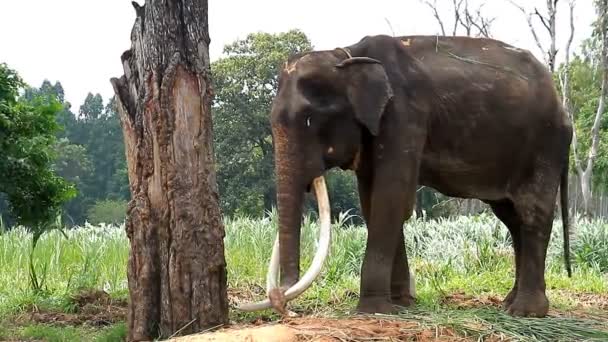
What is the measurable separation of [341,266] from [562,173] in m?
3.97

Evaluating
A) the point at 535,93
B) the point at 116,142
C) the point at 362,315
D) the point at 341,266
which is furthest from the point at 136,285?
the point at 116,142

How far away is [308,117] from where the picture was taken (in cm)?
506

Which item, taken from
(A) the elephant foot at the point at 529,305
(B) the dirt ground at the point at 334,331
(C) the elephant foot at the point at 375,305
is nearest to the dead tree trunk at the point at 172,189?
(B) the dirt ground at the point at 334,331

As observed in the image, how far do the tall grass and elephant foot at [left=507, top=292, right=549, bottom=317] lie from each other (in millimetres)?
691

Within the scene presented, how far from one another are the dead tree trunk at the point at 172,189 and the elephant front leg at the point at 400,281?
144 cm

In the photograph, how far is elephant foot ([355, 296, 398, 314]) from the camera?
5152 millimetres

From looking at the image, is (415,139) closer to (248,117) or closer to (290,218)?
(290,218)

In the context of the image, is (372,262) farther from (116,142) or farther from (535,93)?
(116,142)

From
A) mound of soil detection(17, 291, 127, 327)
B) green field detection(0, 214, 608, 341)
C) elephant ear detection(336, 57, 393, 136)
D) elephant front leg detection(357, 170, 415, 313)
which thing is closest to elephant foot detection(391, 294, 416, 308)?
green field detection(0, 214, 608, 341)

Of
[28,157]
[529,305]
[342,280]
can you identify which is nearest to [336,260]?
[342,280]

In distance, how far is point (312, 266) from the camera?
183 inches

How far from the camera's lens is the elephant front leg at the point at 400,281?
5.89 metres

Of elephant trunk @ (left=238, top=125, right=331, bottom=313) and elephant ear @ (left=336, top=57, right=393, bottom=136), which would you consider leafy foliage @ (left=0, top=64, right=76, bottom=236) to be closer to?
elephant trunk @ (left=238, top=125, right=331, bottom=313)

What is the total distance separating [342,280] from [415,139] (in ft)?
12.0
